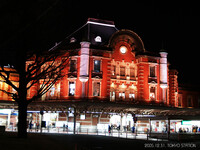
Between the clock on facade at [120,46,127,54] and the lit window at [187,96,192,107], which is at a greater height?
the clock on facade at [120,46,127,54]

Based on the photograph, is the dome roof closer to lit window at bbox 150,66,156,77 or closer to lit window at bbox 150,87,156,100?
lit window at bbox 150,66,156,77

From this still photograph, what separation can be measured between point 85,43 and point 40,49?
2054 cm

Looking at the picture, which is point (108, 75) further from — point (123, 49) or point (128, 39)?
point (128, 39)

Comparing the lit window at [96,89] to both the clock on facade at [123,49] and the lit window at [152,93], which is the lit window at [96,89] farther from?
the lit window at [152,93]

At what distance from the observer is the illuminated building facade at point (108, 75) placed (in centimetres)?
4144

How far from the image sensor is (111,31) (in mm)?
48656

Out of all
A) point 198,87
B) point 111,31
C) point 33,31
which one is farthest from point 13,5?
point 198,87

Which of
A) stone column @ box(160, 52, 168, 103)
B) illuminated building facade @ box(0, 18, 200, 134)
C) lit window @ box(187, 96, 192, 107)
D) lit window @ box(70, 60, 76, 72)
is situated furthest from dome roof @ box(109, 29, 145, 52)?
lit window @ box(187, 96, 192, 107)

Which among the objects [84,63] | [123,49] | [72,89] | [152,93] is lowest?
[152,93]

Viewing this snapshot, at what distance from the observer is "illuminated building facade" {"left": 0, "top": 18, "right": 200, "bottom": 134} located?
4144cm

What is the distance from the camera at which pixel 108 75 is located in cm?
4331

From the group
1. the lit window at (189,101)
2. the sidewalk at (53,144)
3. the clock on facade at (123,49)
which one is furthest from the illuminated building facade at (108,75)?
the sidewalk at (53,144)

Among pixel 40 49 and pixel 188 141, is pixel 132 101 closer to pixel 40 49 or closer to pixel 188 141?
pixel 188 141

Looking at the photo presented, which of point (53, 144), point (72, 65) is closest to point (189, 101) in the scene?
point (72, 65)
